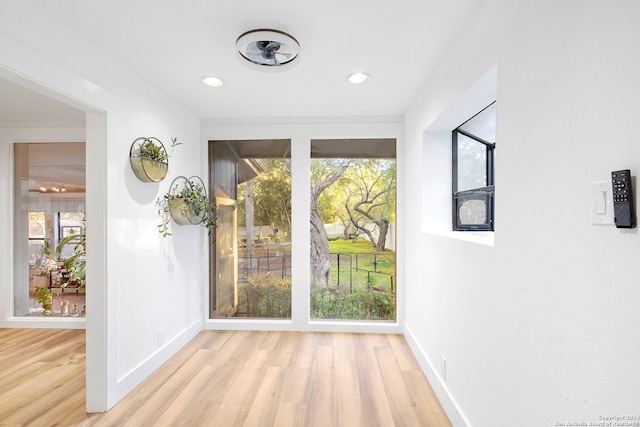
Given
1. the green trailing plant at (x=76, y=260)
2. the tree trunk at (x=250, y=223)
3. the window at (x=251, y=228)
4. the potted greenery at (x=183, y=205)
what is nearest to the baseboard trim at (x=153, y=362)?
the window at (x=251, y=228)

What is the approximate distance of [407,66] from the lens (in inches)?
87.2

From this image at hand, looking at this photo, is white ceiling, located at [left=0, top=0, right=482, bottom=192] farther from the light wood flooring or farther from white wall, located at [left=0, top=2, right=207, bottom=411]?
the light wood flooring

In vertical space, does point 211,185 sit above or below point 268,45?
below

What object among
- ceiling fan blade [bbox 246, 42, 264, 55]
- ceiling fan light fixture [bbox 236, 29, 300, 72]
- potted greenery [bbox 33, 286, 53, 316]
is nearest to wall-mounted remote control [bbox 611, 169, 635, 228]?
ceiling fan light fixture [bbox 236, 29, 300, 72]

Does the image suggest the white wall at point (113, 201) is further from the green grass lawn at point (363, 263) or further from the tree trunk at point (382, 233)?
the tree trunk at point (382, 233)

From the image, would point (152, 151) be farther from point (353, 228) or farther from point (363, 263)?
point (363, 263)

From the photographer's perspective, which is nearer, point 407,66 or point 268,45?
point 268,45

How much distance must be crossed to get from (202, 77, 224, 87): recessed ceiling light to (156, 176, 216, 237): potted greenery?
90 centimetres

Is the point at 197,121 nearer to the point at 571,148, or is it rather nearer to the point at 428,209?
the point at 428,209

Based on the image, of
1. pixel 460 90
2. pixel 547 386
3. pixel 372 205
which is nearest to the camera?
pixel 547 386

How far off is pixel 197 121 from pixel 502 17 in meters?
2.92

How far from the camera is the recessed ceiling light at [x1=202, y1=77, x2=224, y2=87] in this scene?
2438mm

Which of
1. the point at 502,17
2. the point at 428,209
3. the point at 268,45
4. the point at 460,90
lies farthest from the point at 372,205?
the point at 502,17

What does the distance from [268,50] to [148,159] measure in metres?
1.20
